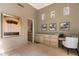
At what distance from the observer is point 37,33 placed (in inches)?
→ 92.0

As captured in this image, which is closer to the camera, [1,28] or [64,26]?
[1,28]

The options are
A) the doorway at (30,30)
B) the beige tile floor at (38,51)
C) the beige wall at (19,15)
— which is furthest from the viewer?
the doorway at (30,30)

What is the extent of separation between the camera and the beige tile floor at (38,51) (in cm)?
216

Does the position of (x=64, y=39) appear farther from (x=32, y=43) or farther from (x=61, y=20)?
(x=32, y=43)

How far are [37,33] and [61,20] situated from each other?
0.60m

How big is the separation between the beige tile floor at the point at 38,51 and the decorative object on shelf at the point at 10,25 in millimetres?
370

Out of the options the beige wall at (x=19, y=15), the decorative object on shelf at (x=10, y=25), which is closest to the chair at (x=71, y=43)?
the beige wall at (x=19, y=15)

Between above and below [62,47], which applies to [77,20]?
above

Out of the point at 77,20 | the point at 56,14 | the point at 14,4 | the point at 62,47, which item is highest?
the point at 14,4

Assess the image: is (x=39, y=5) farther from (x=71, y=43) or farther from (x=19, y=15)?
(x=71, y=43)

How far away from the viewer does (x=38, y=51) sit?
223cm

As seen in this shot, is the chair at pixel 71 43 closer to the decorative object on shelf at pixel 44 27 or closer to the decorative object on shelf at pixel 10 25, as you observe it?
the decorative object on shelf at pixel 44 27

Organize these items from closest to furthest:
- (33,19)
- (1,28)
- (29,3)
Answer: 1. (1,28)
2. (29,3)
3. (33,19)

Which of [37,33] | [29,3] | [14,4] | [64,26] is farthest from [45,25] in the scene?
[14,4]
